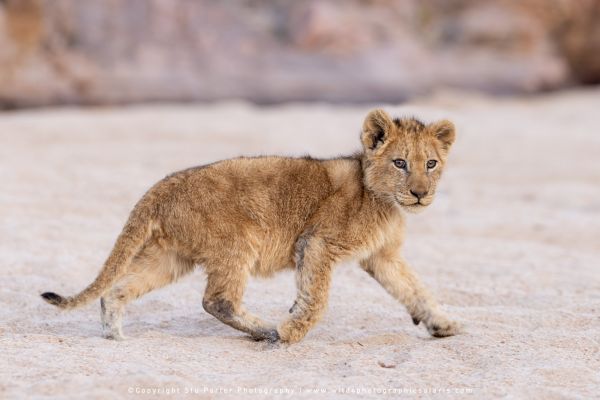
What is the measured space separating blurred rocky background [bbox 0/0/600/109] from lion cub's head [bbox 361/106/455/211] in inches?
417

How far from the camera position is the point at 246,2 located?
1784cm

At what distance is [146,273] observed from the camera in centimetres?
572

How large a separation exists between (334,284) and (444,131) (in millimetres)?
1668

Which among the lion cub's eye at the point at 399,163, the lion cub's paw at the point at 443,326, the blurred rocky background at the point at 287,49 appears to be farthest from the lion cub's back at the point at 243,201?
the blurred rocky background at the point at 287,49

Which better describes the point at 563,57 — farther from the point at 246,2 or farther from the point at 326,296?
the point at 326,296

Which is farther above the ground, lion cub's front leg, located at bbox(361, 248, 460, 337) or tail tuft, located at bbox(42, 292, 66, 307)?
lion cub's front leg, located at bbox(361, 248, 460, 337)

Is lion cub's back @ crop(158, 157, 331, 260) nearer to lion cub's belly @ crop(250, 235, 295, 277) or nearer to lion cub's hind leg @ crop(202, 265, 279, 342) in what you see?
lion cub's belly @ crop(250, 235, 295, 277)

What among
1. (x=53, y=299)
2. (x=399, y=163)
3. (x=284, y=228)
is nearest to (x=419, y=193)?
(x=399, y=163)

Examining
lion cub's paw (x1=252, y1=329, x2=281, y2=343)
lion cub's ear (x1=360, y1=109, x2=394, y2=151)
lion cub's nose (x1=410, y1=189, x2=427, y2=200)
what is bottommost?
lion cub's paw (x1=252, y1=329, x2=281, y2=343)

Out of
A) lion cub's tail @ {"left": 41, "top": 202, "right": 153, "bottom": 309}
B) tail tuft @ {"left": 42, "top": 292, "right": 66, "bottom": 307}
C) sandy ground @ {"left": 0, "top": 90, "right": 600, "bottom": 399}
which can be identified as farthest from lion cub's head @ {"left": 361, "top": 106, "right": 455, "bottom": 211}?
tail tuft @ {"left": 42, "top": 292, "right": 66, "bottom": 307}

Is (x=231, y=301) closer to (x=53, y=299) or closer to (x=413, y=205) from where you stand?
(x=53, y=299)

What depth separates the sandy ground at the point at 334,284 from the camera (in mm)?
4766

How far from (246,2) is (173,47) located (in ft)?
6.21

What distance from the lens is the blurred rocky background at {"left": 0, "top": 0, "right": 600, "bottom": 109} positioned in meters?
15.8
